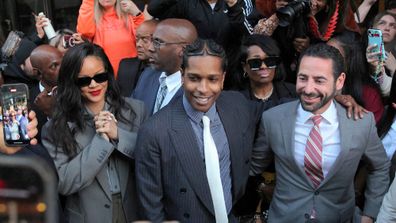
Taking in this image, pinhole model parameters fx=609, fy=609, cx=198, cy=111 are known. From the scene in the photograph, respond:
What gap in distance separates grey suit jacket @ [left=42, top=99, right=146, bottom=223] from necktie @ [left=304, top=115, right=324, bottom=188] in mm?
943

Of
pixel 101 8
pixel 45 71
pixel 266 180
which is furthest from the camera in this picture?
pixel 101 8

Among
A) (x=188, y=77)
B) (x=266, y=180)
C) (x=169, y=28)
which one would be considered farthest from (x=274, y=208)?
(x=169, y=28)

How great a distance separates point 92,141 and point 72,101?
0.27 meters

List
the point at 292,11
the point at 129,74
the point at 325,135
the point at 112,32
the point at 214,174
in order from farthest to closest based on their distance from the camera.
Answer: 1. the point at 112,32
2. the point at 129,74
3. the point at 292,11
4. the point at 325,135
5. the point at 214,174

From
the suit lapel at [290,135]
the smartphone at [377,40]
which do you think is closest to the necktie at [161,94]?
the suit lapel at [290,135]

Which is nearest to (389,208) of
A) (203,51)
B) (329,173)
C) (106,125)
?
(329,173)

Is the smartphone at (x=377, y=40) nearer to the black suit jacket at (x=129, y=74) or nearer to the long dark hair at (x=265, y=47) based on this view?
the long dark hair at (x=265, y=47)

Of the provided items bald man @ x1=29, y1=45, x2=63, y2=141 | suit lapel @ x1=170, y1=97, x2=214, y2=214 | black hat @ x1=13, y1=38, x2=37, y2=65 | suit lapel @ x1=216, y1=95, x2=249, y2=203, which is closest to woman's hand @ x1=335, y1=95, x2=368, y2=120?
suit lapel @ x1=216, y1=95, x2=249, y2=203

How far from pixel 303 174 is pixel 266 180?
467 mm

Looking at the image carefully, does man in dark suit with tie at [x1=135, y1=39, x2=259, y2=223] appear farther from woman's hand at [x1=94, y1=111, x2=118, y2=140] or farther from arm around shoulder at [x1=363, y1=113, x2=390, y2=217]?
arm around shoulder at [x1=363, y1=113, x2=390, y2=217]

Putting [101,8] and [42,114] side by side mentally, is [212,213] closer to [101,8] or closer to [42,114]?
[42,114]

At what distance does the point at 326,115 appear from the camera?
3279 mm

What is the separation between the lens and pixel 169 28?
391 centimetres

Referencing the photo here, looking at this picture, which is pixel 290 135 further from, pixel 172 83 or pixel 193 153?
pixel 172 83
